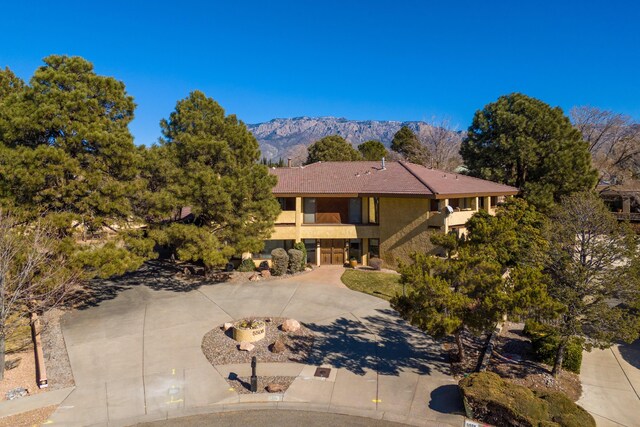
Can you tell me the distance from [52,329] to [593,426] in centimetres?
1934

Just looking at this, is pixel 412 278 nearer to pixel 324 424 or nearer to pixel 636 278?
pixel 324 424

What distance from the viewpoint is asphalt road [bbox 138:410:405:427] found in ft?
32.1

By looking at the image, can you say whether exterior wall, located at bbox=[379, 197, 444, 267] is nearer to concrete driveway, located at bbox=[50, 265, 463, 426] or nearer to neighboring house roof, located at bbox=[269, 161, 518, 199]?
neighboring house roof, located at bbox=[269, 161, 518, 199]

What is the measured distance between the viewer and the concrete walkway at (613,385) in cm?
1018

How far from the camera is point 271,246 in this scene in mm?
26703

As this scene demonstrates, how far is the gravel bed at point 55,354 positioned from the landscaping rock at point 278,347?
6.37 meters

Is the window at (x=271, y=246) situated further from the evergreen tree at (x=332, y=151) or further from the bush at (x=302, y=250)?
the evergreen tree at (x=332, y=151)

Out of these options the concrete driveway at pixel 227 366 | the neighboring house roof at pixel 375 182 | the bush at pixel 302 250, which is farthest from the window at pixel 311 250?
the concrete driveway at pixel 227 366

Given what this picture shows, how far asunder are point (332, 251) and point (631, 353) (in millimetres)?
17565

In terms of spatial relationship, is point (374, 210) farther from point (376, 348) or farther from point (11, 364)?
point (11, 364)

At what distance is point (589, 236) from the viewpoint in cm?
1206

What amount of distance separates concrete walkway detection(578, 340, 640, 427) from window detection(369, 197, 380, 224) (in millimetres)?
15161

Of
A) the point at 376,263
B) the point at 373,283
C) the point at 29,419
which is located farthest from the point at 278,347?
the point at 376,263

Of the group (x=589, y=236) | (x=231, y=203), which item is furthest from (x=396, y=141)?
(x=589, y=236)
